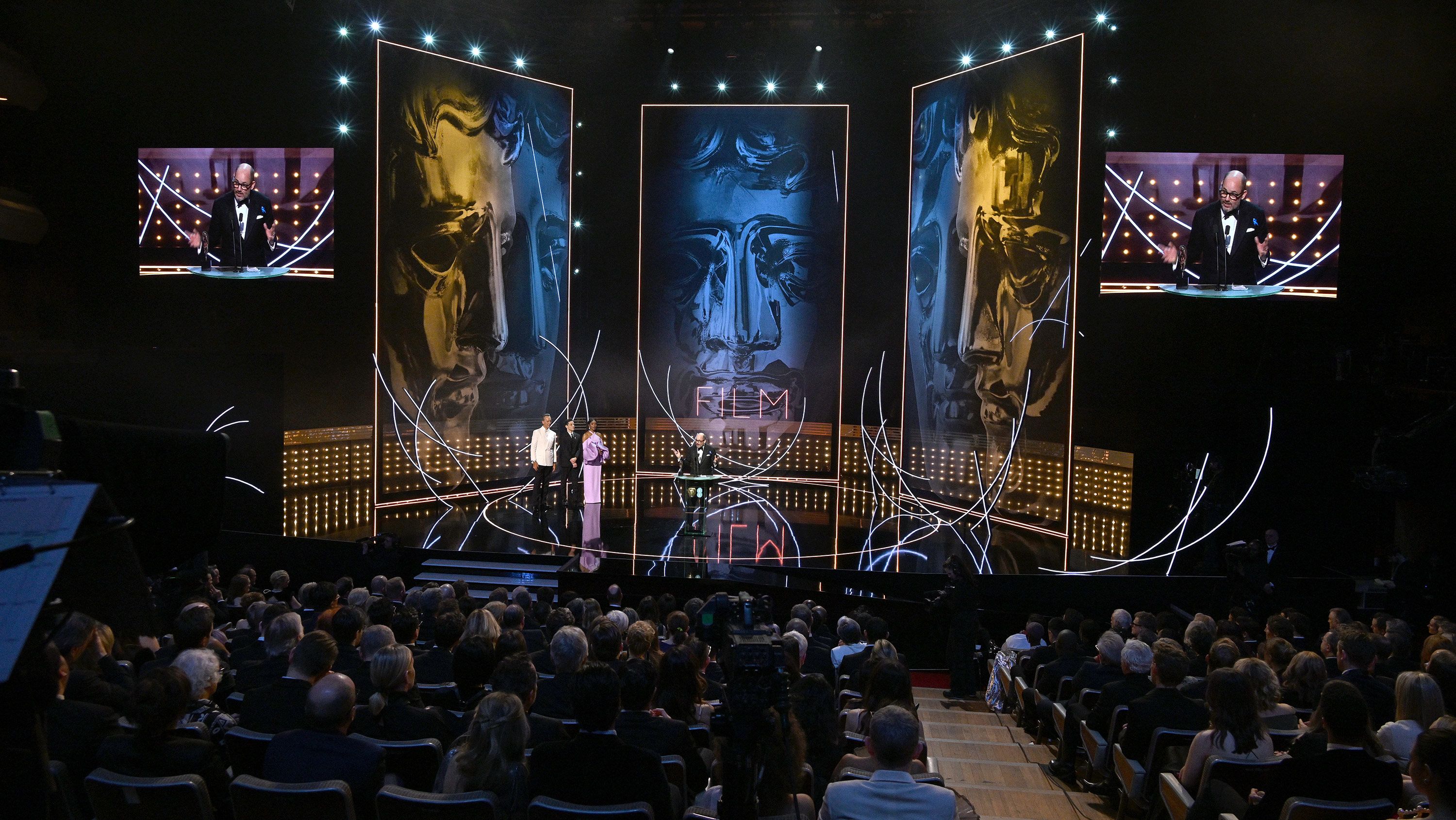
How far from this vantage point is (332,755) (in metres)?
4.00

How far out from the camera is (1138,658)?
20.0 feet

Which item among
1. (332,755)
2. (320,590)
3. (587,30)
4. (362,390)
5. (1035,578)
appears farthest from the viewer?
(587,30)

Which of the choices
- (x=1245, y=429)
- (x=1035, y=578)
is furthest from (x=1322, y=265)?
(x=1035, y=578)

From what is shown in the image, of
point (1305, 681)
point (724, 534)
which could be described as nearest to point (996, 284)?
point (724, 534)

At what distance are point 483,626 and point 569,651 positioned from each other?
858mm

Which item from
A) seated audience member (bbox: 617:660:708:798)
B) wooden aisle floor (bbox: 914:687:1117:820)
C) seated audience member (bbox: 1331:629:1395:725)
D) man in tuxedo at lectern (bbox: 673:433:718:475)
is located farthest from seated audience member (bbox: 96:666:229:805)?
man in tuxedo at lectern (bbox: 673:433:718:475)

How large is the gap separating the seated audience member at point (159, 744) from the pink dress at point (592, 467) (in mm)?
13129

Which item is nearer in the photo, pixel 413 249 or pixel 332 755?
pixel 332 755

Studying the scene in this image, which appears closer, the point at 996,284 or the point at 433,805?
the point at 433,805

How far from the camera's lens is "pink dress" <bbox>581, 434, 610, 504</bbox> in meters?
17.3

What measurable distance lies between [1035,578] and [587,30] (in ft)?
44.2

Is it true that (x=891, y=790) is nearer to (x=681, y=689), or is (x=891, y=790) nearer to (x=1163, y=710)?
(x=681, y=689)

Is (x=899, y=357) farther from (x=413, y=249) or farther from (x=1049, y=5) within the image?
(x=413, y=249)

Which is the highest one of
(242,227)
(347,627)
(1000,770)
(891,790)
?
(242,227)
